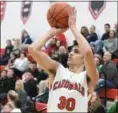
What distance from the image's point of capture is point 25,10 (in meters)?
12.3

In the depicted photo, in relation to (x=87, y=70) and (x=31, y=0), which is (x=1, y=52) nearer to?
(x=31, y=0)

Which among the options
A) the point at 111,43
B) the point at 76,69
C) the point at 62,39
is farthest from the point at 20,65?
the point at 76,69

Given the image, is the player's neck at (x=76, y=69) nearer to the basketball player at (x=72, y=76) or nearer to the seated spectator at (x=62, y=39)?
the basketball player at (x=72, y=76)

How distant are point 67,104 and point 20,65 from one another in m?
6.60

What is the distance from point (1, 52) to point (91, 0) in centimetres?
301

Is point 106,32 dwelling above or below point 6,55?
above

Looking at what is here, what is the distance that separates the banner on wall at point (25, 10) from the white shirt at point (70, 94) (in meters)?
8.80

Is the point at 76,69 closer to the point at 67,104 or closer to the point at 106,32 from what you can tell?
the point at 67,104

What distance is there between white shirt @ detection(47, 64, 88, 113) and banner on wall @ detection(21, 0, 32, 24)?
8.80 m

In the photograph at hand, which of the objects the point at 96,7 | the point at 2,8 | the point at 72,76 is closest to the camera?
the point at 72,76

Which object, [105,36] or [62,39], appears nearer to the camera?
[105,36]

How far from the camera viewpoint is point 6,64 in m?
11.2

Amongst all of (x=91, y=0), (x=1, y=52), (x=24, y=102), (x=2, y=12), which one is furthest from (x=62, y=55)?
(x=2, y=12)

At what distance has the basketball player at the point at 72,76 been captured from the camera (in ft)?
11.5
